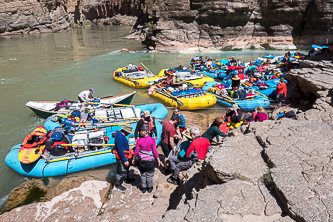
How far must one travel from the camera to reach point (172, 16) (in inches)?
1048

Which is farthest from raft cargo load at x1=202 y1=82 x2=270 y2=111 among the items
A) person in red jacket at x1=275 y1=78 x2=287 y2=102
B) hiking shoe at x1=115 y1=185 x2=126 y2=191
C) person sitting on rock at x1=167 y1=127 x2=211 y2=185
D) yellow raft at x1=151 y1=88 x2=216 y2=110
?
hiking shoe at x1=115 y1=185 x2=126 y2=191

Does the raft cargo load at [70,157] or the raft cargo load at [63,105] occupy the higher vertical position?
the raft cargo load at [63,105]

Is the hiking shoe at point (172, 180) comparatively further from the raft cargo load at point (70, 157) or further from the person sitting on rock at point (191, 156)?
the raft cargo load at point (70, 157)

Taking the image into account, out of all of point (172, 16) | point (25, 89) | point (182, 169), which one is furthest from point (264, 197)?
point (172, 16)

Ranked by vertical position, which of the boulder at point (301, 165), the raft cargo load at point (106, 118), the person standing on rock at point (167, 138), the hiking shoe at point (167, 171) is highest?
the boulder at point (301, 165)

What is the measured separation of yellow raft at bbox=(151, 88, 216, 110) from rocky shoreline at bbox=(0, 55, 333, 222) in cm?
541

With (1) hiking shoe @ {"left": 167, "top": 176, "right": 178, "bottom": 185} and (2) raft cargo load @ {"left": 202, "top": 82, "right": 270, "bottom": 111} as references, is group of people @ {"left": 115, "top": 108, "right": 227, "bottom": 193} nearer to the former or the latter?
(1) hiking shoe @ {"left": 167, "top": 176, "right": 178, "bottom": 185}

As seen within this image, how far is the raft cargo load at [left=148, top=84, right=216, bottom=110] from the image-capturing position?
11.8 meters

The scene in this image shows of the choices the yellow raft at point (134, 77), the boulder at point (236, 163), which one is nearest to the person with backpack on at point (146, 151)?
the boulder at point (236, 163)

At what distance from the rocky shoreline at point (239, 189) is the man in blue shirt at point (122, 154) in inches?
11.2

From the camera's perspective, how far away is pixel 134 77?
52.9 feet

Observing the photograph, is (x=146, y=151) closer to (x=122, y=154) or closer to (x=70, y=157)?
(x=122, y=154)

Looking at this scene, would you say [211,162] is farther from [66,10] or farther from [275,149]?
[66,10]

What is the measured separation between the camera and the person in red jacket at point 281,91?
38.2 feet
